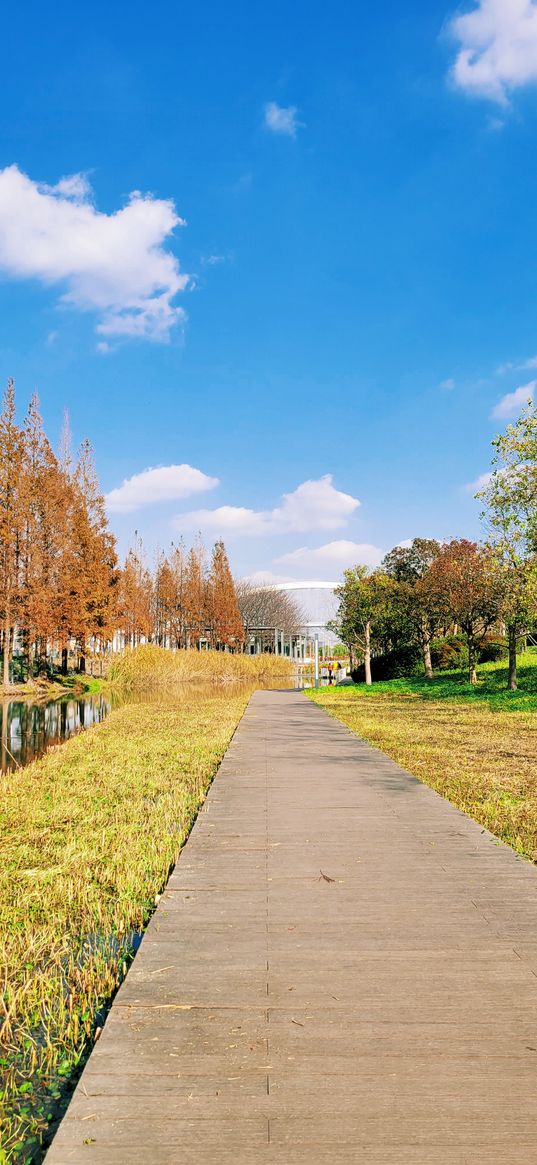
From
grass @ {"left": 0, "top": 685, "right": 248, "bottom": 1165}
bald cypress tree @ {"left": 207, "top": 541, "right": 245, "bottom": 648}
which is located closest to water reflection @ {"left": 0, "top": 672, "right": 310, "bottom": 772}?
grass @ {"left": 0, "top": 685, "right": 248, "bottom": 1165}

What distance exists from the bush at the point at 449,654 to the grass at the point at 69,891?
1912 cm

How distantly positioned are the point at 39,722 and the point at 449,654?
1659 cm

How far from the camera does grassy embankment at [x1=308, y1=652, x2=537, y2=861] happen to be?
6371 mm

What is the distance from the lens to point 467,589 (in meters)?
21.6

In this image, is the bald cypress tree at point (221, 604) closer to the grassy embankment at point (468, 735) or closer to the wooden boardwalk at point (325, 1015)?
the grassy embankment at point (468, 735)

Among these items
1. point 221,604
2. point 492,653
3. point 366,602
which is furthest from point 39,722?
point 221,604

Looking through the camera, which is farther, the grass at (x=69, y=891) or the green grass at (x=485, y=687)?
the green grass at (x=485, y=687)

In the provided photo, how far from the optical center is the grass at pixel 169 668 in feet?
99.7

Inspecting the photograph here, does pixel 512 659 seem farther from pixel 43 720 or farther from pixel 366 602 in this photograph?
pixel 43 720

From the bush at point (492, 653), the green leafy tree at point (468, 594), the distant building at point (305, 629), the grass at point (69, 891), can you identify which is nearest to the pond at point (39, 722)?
the grass at point (69, 891)

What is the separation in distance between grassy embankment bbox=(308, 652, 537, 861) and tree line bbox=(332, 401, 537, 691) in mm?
1551

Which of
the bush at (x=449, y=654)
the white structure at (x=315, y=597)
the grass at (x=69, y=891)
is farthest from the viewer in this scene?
the white structure at (x=315, y=597)

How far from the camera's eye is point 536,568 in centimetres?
1417

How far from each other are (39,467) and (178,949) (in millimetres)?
27309
